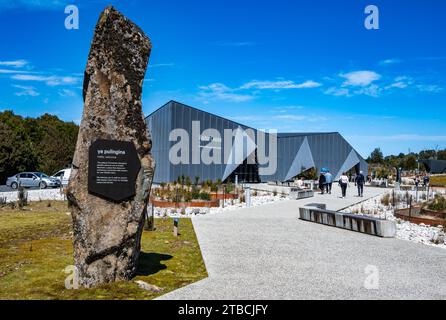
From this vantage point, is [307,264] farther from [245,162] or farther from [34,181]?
[245,162]

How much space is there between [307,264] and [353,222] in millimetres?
4866

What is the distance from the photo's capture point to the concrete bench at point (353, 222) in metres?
11.1

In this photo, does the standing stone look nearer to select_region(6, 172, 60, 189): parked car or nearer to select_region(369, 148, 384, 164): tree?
Answer: select_region(6, 172, 60, 189): parked car

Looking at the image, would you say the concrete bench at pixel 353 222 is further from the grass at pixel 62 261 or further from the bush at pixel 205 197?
the bush at pixel 205 197

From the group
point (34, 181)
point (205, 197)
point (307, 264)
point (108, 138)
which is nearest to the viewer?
point (108, 138)

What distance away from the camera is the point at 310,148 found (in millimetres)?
46719

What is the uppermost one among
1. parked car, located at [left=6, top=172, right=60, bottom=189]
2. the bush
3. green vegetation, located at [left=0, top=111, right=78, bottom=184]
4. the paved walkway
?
green vegetation, located at [left=0, top=111, right=78, bottom=184]

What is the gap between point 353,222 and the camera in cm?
1220

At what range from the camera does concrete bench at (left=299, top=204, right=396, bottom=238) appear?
11.1 meters

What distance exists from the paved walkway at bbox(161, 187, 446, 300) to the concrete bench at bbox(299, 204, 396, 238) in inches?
13.1

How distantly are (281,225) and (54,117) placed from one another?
196ft

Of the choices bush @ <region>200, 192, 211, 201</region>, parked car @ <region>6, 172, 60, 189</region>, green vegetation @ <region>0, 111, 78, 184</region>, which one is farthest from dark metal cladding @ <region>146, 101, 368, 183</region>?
bush @ <region>200, 192, 211, 201</region>

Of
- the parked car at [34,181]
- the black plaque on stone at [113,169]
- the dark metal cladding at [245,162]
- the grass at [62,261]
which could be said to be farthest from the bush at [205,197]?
the parked car at [34,181]

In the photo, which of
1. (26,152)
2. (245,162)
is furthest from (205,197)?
(26,152)
